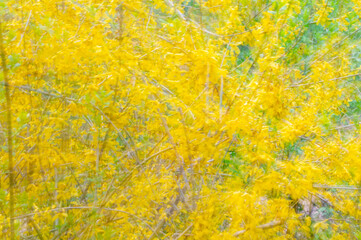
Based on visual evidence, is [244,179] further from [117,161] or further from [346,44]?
[346,44]

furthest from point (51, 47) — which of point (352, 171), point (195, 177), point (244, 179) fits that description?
point (352, 171)

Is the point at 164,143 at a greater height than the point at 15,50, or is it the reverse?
the point at 15,50

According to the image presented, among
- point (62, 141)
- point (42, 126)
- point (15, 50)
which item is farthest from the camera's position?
point (62, 141)

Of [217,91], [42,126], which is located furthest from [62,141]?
[217,91]

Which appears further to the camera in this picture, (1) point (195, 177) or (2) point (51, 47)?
(1) point (195, 177)

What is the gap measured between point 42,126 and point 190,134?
788 mm

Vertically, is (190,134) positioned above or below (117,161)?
above

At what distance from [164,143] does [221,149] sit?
330 millimetres

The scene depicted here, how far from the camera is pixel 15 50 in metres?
1.88

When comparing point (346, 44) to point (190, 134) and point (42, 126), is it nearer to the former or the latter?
point (190, 134)

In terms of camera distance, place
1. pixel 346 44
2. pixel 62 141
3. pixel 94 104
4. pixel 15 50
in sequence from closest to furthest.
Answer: pixel 94 104 < pixel 15 50 < pixel 62 141 < pixel 346 44

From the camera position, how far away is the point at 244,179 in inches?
82.6

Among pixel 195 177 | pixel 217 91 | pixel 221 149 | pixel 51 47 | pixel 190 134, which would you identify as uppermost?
pixel 51 47

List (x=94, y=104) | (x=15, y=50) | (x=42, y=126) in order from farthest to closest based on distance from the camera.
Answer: (x=42, y=126), (x=15, y=50), (x=94, y=104)
